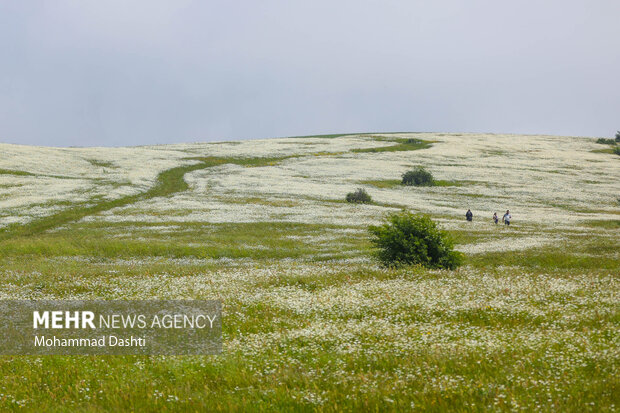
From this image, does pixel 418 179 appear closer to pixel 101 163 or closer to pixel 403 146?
pixel 403 146

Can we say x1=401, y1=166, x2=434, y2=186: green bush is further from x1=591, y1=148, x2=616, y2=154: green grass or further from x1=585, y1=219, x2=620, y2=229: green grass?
x1=591, y1=148, x2=616, y2=154: green grass

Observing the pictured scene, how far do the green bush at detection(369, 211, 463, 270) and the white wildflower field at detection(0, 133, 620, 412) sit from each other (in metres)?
1.28

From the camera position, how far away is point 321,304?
15375 mm

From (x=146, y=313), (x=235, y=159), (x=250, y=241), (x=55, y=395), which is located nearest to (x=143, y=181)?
(x=235, y=159)

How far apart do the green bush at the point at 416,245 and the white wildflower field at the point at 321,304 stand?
1.28m

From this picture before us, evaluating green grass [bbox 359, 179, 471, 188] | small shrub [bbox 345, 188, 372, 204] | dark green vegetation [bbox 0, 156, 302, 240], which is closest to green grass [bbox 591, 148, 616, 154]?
green grass [bbox 359, 179, 471, 188]

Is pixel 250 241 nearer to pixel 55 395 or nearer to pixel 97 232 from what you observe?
pixel 97 232

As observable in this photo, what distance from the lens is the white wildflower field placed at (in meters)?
8.12

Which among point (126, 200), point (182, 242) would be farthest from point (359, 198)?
point (126, 200)

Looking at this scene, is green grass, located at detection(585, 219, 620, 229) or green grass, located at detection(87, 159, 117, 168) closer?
green grass, located at detection(585, 219, 620, 229)

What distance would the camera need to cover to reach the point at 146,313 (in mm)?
14539

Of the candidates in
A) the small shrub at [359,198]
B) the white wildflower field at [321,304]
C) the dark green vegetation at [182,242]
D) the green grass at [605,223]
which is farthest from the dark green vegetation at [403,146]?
the dark green vegetation at [182,242]

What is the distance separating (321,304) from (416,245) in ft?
36.2

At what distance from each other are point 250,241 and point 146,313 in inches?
968
